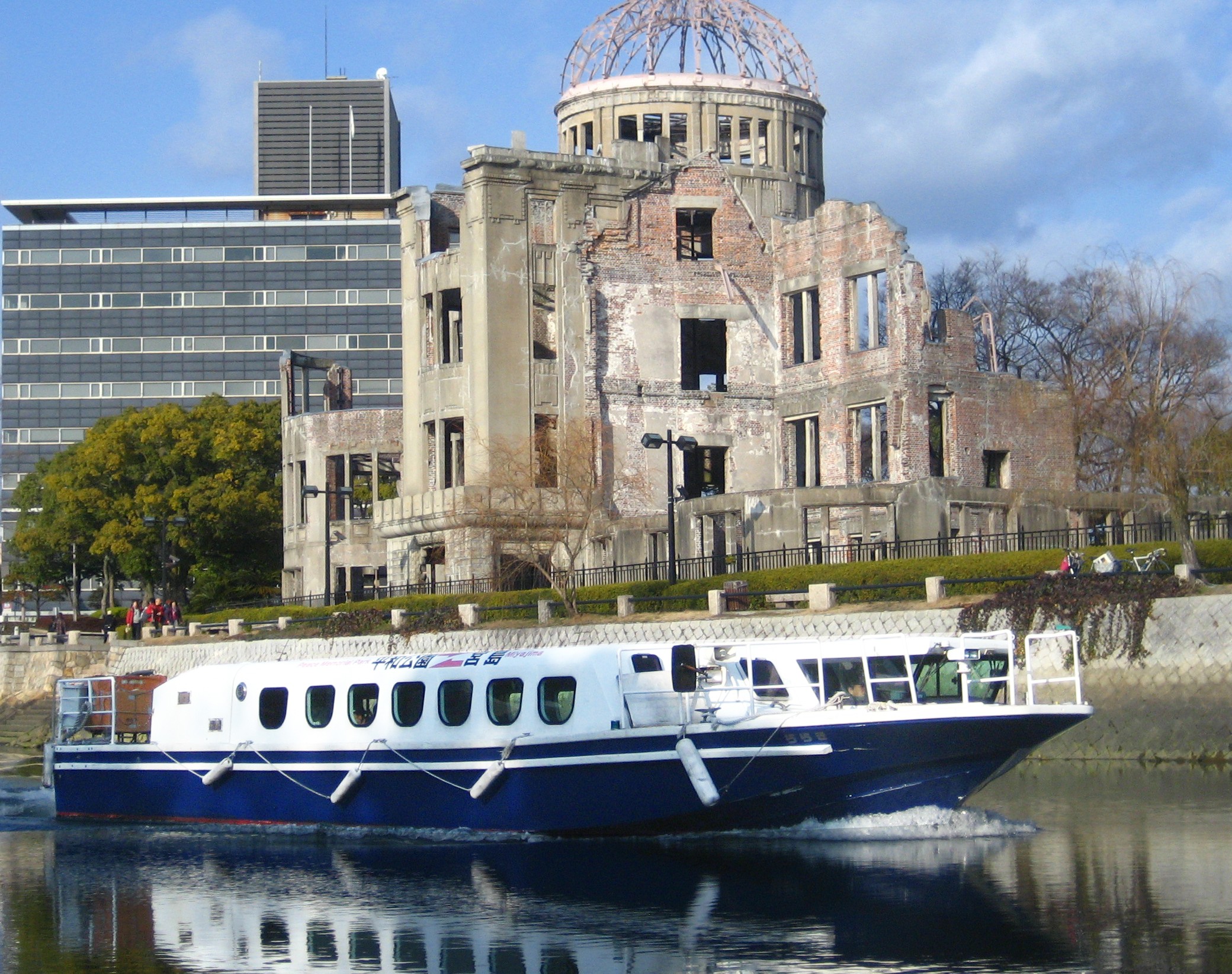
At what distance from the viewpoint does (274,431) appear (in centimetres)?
8350

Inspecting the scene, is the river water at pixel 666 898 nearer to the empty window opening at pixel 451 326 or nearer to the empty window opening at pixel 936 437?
the empty window opening at pixel 936 437

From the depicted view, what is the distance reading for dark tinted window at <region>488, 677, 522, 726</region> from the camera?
2880cm

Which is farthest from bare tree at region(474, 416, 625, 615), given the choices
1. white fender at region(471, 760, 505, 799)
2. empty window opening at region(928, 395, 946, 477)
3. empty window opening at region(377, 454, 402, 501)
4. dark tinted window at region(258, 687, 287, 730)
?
white fender at region(471, 760, 505, 799)

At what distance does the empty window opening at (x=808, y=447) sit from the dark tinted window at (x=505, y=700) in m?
34.2

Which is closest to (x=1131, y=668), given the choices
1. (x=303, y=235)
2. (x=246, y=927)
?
(x=246, y=927)

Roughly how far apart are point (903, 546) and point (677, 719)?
74.7 feet

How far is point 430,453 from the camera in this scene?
6412cm

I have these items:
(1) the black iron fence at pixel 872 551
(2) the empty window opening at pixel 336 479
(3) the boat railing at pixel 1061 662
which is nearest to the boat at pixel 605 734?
(3) the boat railing at pixel 1061 662

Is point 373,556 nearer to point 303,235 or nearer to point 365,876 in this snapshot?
point 365,876

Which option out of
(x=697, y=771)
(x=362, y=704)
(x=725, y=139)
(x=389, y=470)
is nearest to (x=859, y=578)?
(x=362, y=704)

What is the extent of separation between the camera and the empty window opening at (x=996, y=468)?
60.1 m

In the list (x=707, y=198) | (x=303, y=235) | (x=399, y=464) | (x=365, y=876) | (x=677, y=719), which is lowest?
(x=365, y=876)

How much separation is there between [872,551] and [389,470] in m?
26.9

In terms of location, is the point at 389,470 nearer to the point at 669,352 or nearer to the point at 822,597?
the point at 669,352
